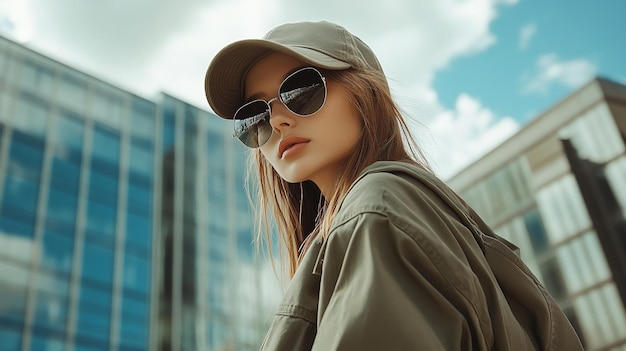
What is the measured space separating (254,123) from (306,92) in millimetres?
227

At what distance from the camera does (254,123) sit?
168 centimetres

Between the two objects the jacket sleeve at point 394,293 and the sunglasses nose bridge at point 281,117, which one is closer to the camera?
the jacket sleeve at point 394,293

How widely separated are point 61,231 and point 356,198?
21.3m

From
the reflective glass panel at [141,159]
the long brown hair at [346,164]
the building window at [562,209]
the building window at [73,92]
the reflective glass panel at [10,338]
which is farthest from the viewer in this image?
the reflective glass panel at [141,159]

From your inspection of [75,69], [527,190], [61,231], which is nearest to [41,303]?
[61,231]

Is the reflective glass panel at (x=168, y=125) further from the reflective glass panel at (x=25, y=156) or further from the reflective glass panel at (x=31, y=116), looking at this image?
the reflective glass panel at (x=25, y=156)

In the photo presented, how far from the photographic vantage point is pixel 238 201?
2653cm

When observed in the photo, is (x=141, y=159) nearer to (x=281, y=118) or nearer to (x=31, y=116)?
(x=31, y=116)

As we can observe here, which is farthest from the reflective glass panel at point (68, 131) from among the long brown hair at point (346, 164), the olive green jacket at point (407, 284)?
the olive green jacket at point (407, 284)

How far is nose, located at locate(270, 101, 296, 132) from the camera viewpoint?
157cm

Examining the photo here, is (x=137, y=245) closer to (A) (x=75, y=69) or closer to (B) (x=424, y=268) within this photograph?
(A) (x=75, y=69)

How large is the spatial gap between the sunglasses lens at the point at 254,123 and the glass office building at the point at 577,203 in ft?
63.6

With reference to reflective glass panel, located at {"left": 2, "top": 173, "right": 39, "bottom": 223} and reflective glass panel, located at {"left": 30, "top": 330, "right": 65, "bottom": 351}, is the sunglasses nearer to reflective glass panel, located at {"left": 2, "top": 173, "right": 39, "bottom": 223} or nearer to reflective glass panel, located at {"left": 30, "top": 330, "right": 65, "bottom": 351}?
reflective glass panel, located at {"left": 30, "top": 330, "right": 65, "bottom": 351}

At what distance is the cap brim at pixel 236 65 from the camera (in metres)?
1.49
